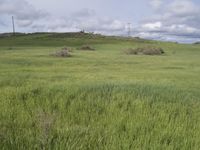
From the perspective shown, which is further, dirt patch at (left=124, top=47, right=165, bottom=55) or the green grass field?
dirt patch at (left=124, top=47, right=165, bottom=55)

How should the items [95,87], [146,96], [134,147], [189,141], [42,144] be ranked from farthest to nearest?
[95,87], [146,96], [189,141], [134,147], [42,144]

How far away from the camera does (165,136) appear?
918cm

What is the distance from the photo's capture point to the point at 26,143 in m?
7.83

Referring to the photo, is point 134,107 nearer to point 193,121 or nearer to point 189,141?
point 193,121

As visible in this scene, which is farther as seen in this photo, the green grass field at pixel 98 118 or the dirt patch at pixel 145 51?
the dirt patch at pixel 145 51

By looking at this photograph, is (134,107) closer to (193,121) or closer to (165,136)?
(193,121)

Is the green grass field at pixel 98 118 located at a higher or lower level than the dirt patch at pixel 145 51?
higher

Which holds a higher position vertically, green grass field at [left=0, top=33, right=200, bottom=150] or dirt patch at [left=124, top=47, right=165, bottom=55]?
green grass field at [left=0, top=33, right=200, bottom=150]

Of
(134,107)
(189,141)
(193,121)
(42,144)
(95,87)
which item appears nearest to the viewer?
(42,144)

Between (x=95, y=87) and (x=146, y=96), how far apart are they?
2.01m

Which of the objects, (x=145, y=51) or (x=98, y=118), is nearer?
(x=98, y=118)

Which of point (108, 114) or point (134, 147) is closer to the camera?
point (134, 147)

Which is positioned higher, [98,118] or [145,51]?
[98,118]

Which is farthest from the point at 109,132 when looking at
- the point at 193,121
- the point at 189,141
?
the point at 193,121
